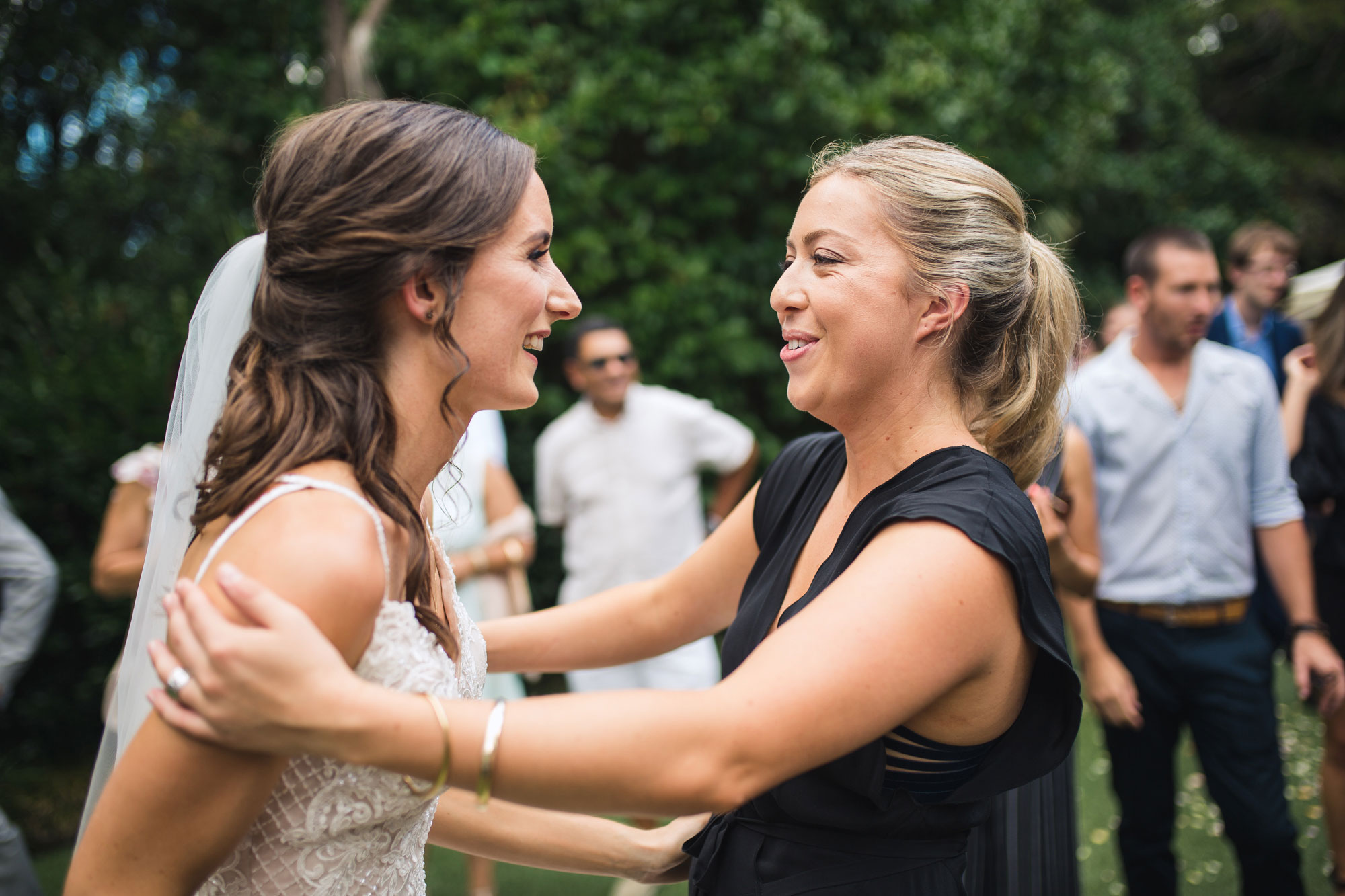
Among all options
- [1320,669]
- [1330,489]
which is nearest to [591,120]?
[1330,489]

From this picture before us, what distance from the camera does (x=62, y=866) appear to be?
15.7 feet

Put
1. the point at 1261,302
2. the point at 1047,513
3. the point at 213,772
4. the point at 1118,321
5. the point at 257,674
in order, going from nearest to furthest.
→ 1. the point at 257,674
2. the point at 213,772
3. the point at 1047,513
4. the point at 1261,302
5. the point at 1118,321

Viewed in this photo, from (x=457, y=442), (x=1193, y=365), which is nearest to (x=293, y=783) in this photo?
(x=457, y=442)

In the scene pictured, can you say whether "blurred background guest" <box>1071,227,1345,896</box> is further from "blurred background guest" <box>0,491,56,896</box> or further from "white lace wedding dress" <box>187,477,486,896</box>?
"blurred background guest" <box>0,491,56,896</box>

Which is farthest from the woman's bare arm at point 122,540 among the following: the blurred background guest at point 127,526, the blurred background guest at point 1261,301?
the blurred background guest at point 1261,301

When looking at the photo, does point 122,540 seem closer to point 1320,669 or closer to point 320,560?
point 320,560

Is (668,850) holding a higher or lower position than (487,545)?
higher

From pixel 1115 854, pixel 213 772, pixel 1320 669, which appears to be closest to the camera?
pixel 213 772

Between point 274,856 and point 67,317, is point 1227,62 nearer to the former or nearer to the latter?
point 67,317

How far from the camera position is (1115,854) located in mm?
4641

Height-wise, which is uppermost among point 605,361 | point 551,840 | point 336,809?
point 336,809

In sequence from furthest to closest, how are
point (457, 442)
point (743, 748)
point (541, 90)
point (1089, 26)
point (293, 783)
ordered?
point (1089, 26) → point (541, 90) → point (457, 442) → point (293, 783) → point (743, 748)

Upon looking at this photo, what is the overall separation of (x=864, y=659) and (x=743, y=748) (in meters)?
0.21

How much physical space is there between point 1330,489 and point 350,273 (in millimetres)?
3780
